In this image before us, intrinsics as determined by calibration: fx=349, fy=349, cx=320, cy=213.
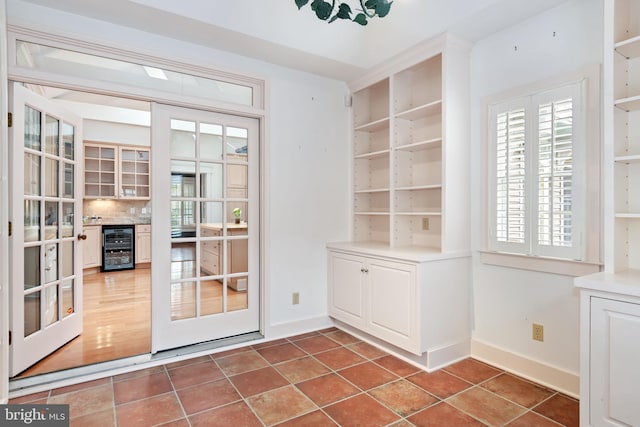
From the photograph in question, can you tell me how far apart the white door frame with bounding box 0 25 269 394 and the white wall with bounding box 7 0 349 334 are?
0.19 feet

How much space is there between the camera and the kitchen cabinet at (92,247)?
630 cm

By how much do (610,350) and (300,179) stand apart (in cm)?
264

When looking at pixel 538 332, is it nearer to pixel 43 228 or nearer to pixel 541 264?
pixel 541 264

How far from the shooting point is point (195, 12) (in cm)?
256

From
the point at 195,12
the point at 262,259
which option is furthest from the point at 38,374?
the point at 195,12

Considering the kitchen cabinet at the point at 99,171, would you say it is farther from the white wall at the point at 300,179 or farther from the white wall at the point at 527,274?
the white wall at the point at 527,274

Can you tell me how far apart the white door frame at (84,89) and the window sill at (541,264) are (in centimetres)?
197

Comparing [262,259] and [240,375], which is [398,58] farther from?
[240,375]

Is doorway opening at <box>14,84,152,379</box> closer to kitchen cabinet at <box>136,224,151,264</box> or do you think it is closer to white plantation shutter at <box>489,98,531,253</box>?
kitchen cabinet at <box>136,224,151,264</box>

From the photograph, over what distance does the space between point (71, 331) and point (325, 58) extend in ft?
11.0

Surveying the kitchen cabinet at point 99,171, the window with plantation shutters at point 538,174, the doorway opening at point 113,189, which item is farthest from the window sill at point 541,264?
the kitchen cabinet at point 99,171

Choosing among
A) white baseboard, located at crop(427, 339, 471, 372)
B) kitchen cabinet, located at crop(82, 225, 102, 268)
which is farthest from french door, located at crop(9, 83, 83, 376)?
kitchen cabinet, located at crop(82, 225, 102, 268)

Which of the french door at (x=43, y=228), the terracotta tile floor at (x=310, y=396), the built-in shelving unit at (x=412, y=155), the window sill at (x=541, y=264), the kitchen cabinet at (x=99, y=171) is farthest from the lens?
the kitchen cabinet at (x=99, y=171)

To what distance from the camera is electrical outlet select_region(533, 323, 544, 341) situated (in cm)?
247
